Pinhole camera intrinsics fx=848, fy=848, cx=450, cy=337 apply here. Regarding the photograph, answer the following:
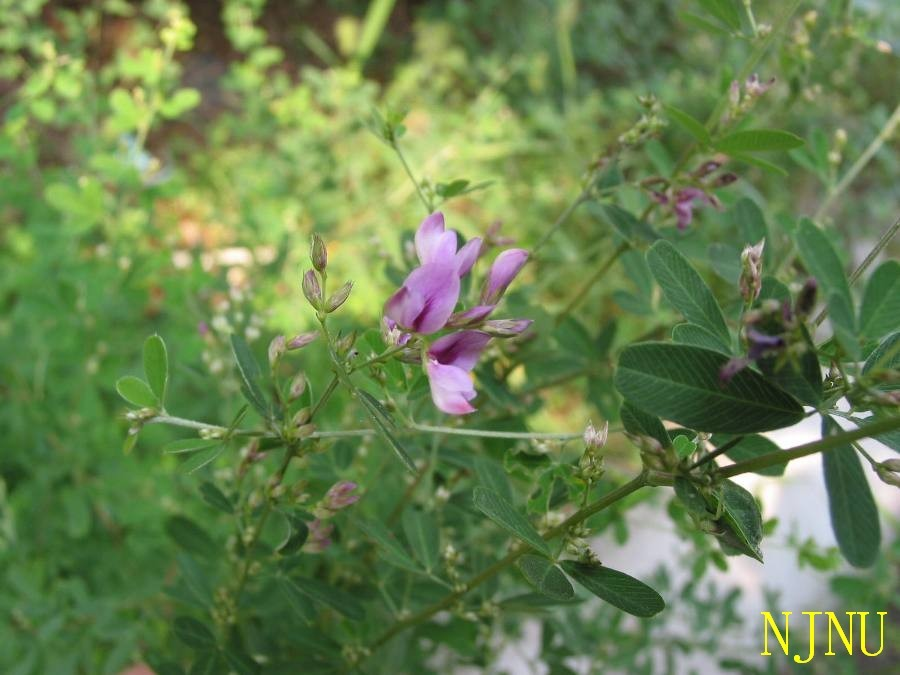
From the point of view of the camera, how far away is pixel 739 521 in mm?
508

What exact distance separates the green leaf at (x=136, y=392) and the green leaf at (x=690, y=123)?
46 centimetres

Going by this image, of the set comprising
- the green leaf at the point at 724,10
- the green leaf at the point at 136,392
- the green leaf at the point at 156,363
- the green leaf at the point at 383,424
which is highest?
the green leaf at the point at 724,10

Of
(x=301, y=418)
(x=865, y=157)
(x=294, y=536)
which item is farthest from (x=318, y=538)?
(x=865, y=157)

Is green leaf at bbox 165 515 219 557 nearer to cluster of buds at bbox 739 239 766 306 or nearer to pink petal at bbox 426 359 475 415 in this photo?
pink petal at bbox 426 359 475 415

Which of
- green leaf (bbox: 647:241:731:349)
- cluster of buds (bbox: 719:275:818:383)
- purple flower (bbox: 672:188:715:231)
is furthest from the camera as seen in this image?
purple flower (bbox: 672:188:715:231)

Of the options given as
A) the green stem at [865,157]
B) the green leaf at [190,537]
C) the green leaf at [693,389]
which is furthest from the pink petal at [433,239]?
the green stem at [865,157]

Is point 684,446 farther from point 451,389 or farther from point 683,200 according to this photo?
point 683,200

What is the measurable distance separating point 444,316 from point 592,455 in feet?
0.47

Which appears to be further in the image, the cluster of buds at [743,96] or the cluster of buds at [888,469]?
the cluster of buds at [743,96]

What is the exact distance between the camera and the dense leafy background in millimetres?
734

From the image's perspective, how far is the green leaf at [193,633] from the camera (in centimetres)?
71

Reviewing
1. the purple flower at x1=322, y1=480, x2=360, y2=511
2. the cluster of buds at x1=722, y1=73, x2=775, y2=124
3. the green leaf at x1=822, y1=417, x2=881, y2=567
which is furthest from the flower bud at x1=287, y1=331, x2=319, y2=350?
the cluster of buds at x1=722, y1=73, x2=775, y2=124

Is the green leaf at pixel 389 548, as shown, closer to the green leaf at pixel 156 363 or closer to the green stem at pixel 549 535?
the green stem at pixel 549 535

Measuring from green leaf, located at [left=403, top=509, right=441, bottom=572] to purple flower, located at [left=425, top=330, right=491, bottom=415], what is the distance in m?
0.25
